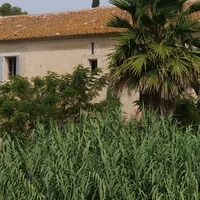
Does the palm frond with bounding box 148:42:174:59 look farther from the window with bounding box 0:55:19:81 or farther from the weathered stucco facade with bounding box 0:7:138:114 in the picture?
the window with bounding box 0:55:19:81

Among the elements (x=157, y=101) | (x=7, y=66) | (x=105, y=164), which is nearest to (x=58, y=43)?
(x=7, y=66)

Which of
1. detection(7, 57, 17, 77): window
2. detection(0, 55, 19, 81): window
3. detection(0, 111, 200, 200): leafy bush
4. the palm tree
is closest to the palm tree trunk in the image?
the palm tree

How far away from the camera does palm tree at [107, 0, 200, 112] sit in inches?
448

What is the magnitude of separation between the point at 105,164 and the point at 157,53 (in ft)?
16.2

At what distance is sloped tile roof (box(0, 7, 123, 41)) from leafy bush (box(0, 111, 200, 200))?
976 cm

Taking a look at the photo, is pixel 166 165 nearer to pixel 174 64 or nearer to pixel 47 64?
pixel 174 64

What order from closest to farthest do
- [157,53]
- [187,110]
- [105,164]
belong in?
1. [105,164]
2. [157,53]
3. [187,110]

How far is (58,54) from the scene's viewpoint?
18.9 metres

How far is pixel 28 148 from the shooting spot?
801cm

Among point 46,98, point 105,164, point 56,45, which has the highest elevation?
point 56,45

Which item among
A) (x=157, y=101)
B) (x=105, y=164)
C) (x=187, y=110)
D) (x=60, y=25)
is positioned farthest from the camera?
Answer: (x=60, y=25)

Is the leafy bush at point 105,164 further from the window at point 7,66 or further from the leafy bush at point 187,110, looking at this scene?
the window at point 7,66

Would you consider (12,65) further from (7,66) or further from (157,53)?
(157,53)

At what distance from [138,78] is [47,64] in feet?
26.2
